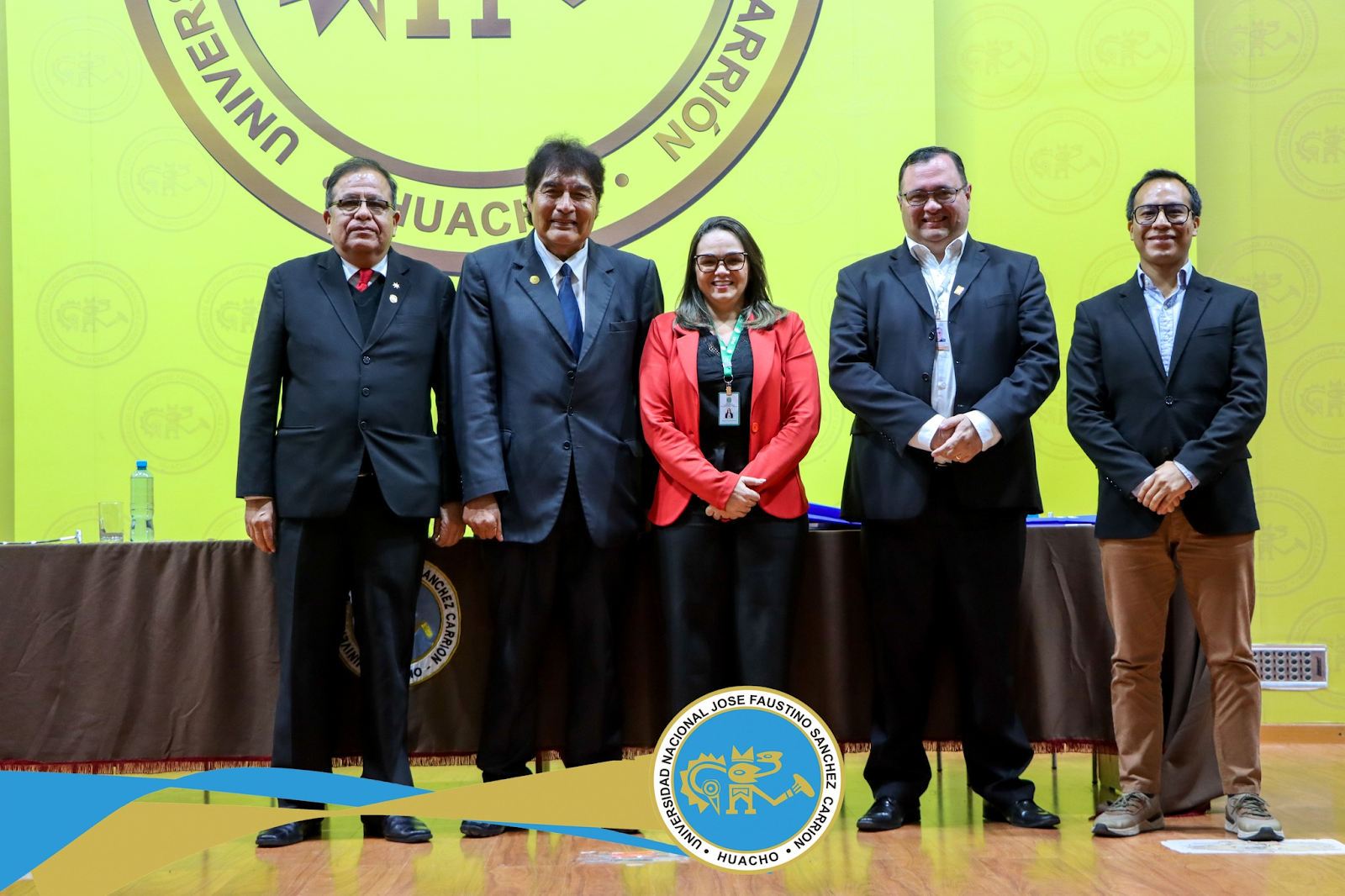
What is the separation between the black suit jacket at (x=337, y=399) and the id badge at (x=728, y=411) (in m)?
0.72

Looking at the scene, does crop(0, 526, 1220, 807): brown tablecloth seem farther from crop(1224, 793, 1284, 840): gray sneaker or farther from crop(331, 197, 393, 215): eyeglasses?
crop(331, 197, 393, 215): eyeglasses

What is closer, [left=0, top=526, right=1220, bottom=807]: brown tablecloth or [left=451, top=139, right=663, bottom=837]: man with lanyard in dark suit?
[left=451, top=139, right=663, bottom=837]: man with lanyard in dark suit

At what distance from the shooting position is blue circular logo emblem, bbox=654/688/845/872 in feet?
5.96

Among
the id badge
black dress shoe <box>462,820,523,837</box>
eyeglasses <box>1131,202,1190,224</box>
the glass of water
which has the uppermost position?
eyeglasses <box>1131,202,1190,224</box>

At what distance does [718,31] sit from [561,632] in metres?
2.59

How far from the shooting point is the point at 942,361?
110 inches

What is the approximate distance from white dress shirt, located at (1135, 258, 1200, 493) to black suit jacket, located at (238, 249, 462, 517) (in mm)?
1859

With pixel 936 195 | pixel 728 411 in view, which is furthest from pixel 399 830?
pixel 936 195

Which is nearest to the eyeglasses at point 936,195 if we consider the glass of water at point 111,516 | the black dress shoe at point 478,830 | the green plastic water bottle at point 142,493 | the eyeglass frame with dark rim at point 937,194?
the eyeglass frame with dark rim at point 937,194

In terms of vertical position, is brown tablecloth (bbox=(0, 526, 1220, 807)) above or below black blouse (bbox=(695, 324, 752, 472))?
below

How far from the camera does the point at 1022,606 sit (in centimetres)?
292

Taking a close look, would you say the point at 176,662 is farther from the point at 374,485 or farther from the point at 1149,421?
the point at 1149,421

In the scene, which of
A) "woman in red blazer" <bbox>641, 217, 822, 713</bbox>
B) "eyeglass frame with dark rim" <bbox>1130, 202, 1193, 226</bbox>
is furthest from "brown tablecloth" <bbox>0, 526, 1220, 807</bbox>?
"eyeglass frame with dark rim" <bbox>1130, 202, 1193, 226</bbox>

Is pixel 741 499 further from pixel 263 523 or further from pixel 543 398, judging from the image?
pixel 263 523
